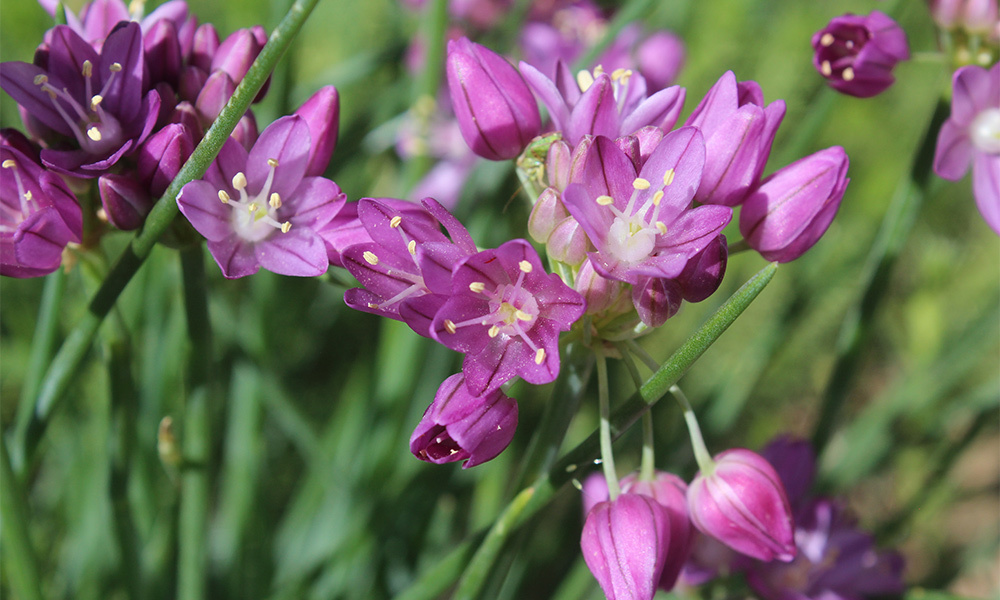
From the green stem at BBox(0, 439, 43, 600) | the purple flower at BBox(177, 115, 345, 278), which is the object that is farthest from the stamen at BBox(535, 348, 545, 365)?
the green stem at BBox(0, 439, 43, 600)

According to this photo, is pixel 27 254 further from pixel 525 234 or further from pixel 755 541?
pixel 525 234

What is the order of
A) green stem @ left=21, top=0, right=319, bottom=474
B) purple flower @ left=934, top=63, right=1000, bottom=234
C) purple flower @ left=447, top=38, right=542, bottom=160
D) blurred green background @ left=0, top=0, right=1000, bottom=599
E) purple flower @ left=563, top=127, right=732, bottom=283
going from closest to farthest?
green stem @ left=21, top=0, right=319, bottom=474 < purple flower @ left=563, top=127, right=732, bottom=283 < purple flower @ left=447, top=38, right=542, bottom=160 < purple flower @ left=934, top=63, right=1000, bottom=234 < blurred green background @ left=0, top=0, right=1000, bottom=599

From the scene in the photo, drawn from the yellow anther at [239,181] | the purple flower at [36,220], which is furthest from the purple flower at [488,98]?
the purple flower at [36,220]

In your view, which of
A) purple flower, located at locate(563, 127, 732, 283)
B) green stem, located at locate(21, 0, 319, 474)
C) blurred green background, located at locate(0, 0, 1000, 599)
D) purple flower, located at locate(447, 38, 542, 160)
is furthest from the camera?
blurred green background, located at locate(0, 0, 1000, 599)

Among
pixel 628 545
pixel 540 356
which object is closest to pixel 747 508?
pixel 628 545

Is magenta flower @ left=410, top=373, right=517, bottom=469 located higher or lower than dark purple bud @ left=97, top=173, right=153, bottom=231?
lower

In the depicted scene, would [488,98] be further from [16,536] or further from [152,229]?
[16,536]

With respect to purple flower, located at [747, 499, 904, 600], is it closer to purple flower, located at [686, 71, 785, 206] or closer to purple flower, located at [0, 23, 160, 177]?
purple flower, located at [686, 71, 785, 206]
